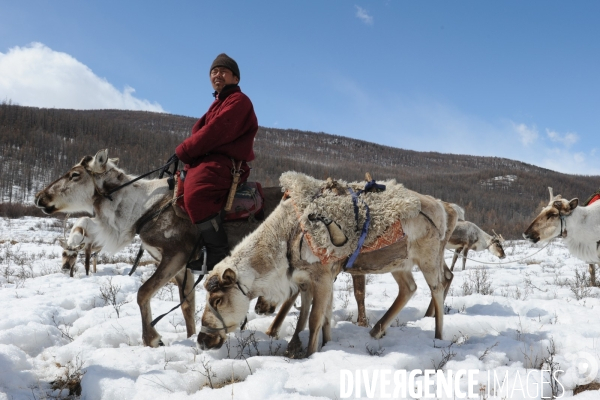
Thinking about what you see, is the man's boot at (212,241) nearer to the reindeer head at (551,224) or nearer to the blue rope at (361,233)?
the blue rope at (361,233)

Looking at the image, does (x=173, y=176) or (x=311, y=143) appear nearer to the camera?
(x=173, y=176)

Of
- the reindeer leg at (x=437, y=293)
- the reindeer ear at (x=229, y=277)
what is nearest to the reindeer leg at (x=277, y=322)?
the reindeer ear at (x=229, y=277)

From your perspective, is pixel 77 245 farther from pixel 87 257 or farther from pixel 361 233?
pixel 361 233

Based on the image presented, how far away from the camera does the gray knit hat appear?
5074mm

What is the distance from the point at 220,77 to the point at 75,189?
236cm

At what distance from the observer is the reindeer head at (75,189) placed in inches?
194

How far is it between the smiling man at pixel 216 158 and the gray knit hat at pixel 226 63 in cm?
1

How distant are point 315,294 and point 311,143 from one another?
169650mm

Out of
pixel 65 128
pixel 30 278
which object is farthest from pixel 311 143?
pixel 30 278

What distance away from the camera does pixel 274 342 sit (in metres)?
4.55

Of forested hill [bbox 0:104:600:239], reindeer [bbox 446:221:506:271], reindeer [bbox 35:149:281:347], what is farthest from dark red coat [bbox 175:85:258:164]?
forested hill [bbox 0:104:600:239]

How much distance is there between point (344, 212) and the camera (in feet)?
14.3

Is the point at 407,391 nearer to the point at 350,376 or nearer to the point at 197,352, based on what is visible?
the point at 350,376

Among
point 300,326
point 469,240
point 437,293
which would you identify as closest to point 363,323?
point 437,293
